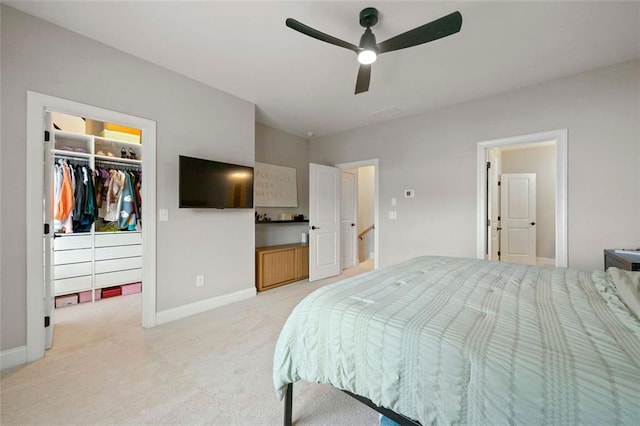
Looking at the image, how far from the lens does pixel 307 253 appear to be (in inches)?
170

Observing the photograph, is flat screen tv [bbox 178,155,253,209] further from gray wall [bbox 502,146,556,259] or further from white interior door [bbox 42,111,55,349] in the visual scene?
gray wall [bbox 502,146,556,259]

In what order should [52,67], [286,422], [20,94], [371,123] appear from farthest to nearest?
[371,123] < [52,67] < [20,94] < [286,422]

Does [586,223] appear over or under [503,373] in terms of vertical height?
over

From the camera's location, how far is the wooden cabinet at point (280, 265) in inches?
143

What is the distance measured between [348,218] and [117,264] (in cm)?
382

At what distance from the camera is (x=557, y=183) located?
9.11ft

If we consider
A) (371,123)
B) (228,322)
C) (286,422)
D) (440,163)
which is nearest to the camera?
(286,422)

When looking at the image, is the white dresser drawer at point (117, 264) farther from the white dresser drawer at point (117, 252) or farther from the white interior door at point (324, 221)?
the white interior door at point (324, 221)

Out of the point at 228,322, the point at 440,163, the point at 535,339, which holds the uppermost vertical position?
the point at 440,163

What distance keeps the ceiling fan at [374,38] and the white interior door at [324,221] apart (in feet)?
7.93

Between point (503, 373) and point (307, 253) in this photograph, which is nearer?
point (503, 373)

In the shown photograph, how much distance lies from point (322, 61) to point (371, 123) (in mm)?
1914

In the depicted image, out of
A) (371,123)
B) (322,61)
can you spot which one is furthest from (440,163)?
(322,61)

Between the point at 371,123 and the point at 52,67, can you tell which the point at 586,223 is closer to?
the point at 371,123
